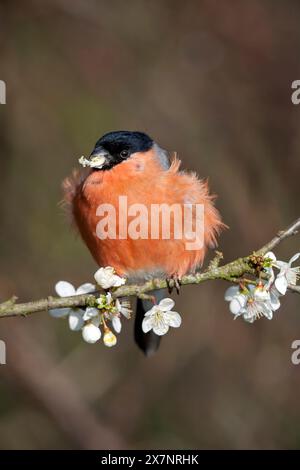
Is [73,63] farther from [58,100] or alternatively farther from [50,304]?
[50,304]

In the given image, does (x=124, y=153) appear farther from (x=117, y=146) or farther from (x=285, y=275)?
(x=285, y=275)

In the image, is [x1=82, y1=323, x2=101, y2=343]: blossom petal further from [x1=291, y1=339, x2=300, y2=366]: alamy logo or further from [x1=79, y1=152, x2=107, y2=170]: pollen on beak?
[x1=291, y1=339, x2=300, y2=366]: alamy logo

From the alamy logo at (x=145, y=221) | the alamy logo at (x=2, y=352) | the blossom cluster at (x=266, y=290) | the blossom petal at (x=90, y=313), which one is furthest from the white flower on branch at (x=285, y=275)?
the alamy logo at (x=2, y=352)

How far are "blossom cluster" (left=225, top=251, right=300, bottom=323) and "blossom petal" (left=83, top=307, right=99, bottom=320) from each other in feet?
1.95

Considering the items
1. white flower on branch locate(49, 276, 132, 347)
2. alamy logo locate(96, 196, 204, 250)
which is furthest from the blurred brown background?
white flower on branch locate(49, 276, 132, 347)

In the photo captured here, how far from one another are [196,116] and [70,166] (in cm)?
129

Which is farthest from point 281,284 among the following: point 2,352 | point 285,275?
point 2,352

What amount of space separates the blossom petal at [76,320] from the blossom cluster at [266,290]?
0.72m

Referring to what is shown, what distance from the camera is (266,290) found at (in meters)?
3.17

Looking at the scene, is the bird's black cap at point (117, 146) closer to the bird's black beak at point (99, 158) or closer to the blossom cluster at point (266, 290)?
the bird's black beak at point (99, 158)

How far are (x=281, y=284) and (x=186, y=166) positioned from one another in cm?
360

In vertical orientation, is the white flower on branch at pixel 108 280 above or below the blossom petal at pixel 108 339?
above

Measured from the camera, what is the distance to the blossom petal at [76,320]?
3496 millimetres

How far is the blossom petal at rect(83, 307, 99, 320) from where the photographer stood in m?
3.32
